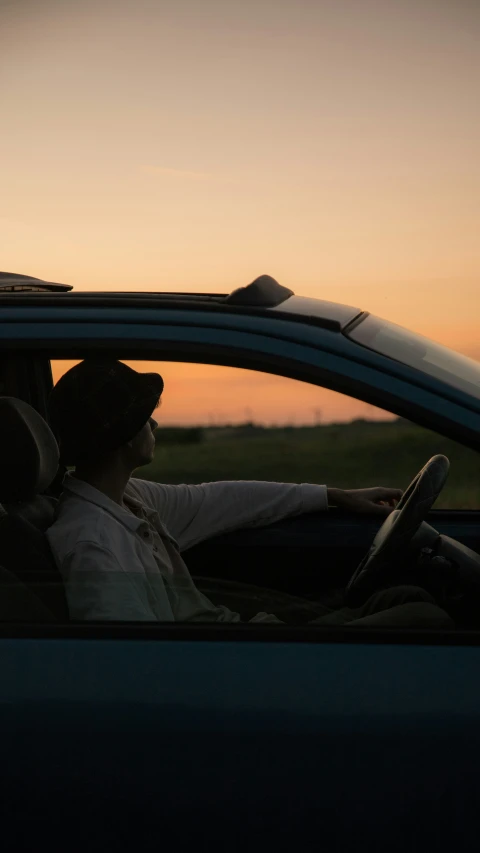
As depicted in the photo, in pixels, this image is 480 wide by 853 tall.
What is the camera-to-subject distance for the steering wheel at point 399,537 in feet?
7.23

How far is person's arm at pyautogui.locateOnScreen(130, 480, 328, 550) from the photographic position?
273cm

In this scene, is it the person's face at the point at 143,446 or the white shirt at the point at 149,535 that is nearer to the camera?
the white shirt at the point at 149,535

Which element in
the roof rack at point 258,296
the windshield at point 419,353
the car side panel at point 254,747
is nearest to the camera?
the car side panel at point 254,747

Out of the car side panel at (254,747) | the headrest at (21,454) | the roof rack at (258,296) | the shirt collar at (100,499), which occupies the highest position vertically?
the roof rack at (258,296)

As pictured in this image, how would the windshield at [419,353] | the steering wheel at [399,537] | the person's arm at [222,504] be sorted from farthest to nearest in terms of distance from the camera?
1. the person's arm at [222,504]
2. the steering wheel at [399,537]
3. the windshield at [419,353]

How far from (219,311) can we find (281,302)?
19cm

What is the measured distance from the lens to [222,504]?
2.79 metres

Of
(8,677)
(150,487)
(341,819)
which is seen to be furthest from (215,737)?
(150,487)

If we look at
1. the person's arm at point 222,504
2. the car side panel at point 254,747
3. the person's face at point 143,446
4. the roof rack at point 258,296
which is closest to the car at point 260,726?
the car side panel at point 254,747

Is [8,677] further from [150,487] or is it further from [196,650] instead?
[150,487]

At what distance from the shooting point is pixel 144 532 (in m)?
2.21

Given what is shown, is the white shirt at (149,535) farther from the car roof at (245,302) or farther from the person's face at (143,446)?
the car roof at (245,302)

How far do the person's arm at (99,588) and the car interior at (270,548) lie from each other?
0.03m

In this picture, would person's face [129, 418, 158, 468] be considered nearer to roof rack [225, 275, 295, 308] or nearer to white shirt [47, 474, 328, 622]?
white shirt [47, 474, 328, 622]
